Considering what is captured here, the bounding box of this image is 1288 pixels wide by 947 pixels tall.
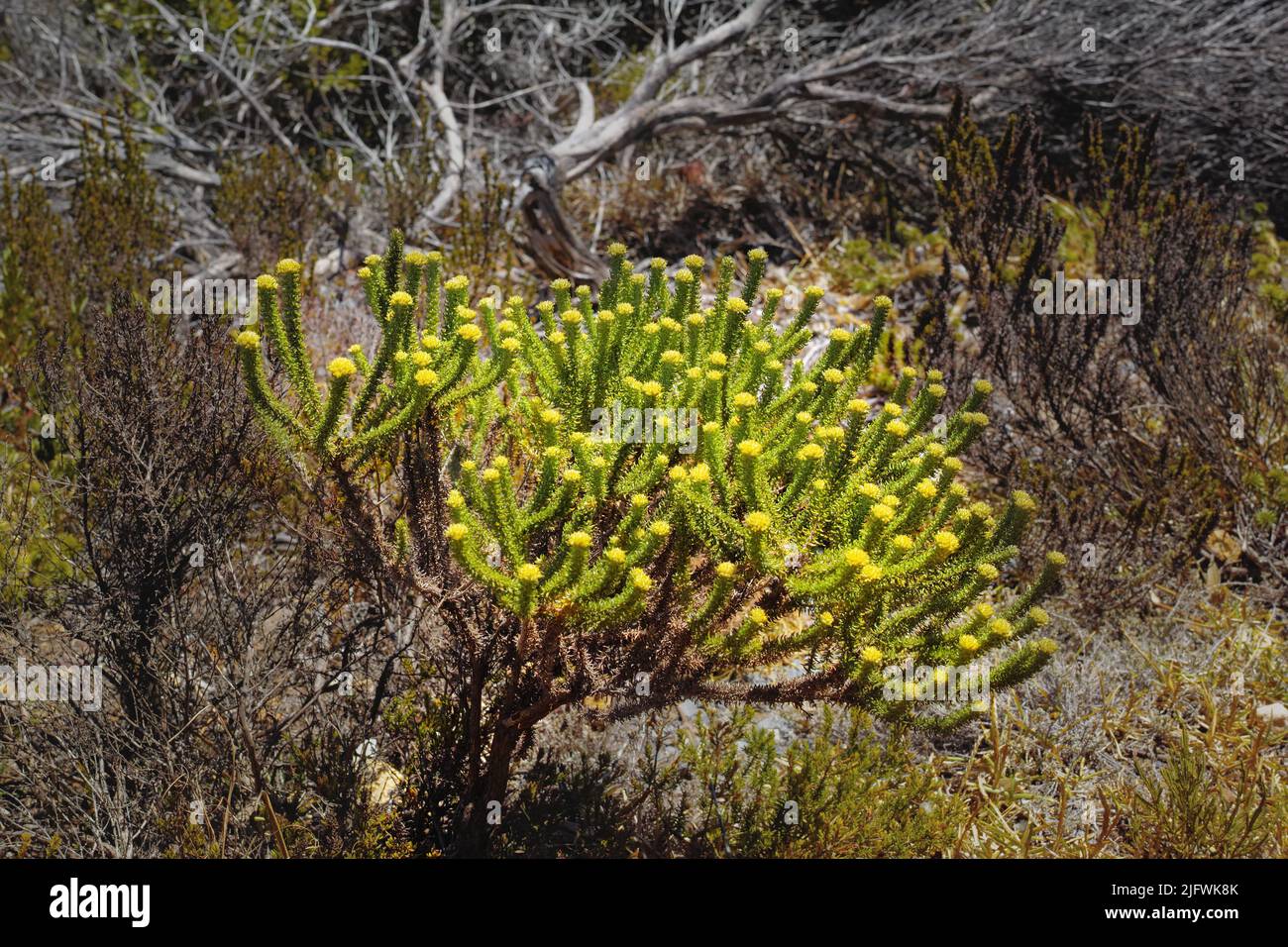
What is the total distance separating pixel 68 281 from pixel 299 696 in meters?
2.80

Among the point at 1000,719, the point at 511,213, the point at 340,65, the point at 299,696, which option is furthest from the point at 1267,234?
the point at 340,65

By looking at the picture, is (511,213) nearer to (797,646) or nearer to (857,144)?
(857,144)

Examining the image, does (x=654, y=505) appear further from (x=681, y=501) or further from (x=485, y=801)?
(x=485, y=801)

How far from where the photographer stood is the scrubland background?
290 centimetres

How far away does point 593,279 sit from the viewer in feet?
19.2

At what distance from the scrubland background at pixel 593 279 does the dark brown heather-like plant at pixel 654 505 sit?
0.95 ft

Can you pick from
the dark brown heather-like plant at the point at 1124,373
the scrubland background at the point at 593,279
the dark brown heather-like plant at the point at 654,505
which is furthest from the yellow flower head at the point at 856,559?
the dark brown heather-like plant at the point at 1124,373

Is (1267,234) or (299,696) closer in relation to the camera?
(299,696)

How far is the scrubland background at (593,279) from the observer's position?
9.52 ft

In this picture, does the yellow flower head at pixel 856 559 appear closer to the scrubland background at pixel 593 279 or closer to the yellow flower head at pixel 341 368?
the scrubland background at pixel 593 279

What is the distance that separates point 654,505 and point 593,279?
3486mm

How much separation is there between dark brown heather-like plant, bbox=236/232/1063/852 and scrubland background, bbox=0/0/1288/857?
0.95 ft
